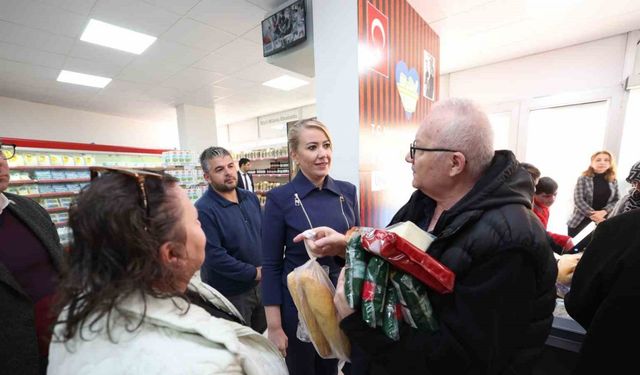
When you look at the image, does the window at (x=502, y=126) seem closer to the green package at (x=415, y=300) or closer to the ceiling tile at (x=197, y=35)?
the ceiling tile at (x=197, y=35)

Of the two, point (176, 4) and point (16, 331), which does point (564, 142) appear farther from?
point (16, 331)

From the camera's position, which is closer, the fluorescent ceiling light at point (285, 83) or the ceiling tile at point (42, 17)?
the ceiling tile at point (42, 17)

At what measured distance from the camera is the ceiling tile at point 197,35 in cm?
348

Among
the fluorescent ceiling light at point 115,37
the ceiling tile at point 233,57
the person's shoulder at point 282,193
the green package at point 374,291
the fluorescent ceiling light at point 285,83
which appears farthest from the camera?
the fluorescent ceiling light at point 285,83

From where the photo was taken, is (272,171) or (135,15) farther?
(272,171)

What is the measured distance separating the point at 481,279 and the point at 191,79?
6209 mm

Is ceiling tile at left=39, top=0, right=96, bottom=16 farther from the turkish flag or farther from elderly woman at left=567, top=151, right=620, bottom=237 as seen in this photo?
elderly woman at left=567, top=151, right=620, bottom=237

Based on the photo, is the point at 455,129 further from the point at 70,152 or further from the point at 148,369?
the point at 70,152

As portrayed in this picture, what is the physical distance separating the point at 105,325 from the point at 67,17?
4.42m

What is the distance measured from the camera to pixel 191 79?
5.45 m

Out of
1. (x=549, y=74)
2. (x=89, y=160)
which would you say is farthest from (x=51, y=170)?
(x=549, y=74)

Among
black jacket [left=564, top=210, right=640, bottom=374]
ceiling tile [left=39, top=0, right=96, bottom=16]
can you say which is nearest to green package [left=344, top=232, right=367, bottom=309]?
black jacket [left=564, top=210, right=640, bottom=374]

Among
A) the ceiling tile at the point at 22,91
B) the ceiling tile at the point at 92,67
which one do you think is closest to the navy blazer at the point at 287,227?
the ceiling tile at the point at 92,67

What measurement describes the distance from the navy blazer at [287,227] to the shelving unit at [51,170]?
17.1 ft
